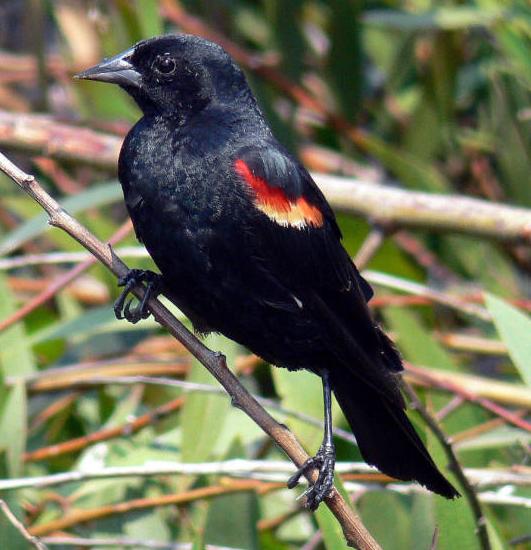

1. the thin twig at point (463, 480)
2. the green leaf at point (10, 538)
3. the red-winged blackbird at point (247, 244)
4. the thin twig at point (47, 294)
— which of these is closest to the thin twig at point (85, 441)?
the thin twig at point (47, 294)

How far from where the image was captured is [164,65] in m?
2.31

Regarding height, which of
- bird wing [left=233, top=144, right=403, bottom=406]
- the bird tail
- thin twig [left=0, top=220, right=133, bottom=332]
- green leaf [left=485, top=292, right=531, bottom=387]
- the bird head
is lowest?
the bird tail

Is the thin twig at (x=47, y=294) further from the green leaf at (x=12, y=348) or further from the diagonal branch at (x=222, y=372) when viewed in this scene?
the diagonal branch at (x=222, y=372)

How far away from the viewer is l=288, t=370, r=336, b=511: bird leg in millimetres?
2007

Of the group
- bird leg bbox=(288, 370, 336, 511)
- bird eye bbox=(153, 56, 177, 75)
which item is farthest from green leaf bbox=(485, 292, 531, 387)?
bird eye bbox=(153, 56, 177, 75)

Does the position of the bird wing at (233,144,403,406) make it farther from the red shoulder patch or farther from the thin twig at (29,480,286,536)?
the thin twig at (29,480,286,536)

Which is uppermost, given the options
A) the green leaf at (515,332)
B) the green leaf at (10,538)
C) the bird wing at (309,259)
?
the bird wing at (309,259)

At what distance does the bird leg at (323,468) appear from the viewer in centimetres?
201

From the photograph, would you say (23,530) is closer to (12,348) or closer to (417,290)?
(12,348)

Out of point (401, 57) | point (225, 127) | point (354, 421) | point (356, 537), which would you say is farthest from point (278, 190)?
point (401, 57)

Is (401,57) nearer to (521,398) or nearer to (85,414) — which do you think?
(521,398)

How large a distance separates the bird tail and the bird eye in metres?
0.67

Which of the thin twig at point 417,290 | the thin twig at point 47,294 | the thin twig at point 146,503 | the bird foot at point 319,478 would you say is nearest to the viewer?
the bird foot at point 319,478

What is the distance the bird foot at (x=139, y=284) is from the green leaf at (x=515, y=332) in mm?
651
